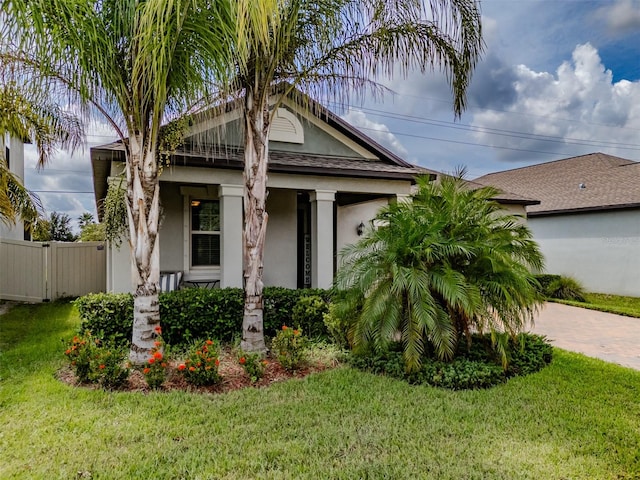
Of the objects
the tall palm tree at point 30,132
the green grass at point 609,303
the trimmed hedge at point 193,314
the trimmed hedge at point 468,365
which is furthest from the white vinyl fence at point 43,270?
the green grass at point 609,303

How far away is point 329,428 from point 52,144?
8852 millimetres

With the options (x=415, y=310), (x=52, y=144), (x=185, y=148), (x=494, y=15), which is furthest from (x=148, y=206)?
(x=494, y=15)

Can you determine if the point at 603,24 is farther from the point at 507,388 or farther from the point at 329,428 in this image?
the point at 329,428

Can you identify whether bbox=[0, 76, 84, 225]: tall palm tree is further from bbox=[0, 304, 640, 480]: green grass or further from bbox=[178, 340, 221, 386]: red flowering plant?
bbox=[178, 340, 221, 386]: red flowering plant

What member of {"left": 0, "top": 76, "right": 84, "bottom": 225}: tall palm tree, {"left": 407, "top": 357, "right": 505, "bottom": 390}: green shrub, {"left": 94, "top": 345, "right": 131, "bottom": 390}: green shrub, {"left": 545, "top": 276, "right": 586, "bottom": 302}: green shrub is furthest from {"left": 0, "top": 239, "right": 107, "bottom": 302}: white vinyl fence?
{"left": 545, "top": 276, "right": 586, "bottom": 302}: green shrub

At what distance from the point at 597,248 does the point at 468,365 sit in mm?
13201

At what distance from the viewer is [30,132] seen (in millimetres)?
8805

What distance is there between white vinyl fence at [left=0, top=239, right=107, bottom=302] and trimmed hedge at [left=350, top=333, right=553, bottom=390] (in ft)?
37.8

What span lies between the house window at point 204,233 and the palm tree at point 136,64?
4429 millimetres

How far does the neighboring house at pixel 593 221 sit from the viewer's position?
14477 millimetres

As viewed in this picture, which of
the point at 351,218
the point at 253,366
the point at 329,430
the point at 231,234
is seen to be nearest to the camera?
the point at 329,430

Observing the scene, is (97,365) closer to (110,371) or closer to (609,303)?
(110,371)

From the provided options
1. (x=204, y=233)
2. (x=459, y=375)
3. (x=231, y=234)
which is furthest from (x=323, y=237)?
(x=459, y=375)

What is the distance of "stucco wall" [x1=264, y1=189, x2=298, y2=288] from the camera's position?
37.3 feet
